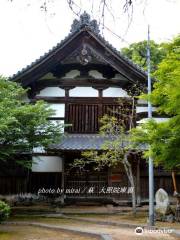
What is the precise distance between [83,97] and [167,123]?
11149 mm

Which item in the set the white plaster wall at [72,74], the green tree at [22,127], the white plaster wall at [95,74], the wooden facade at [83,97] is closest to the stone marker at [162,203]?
the wooden facade at [83,97]

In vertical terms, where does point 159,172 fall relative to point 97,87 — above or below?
below

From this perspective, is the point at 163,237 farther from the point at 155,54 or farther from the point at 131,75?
the point at 155,54

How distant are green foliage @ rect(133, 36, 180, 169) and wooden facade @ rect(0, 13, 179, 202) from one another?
899cm

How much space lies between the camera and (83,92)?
21.0 meters

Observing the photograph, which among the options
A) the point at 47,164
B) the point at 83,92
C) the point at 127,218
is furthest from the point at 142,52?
the point at 127,218

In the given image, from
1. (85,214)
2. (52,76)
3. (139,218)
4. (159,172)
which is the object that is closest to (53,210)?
(85,214)

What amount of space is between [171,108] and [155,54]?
2805cm

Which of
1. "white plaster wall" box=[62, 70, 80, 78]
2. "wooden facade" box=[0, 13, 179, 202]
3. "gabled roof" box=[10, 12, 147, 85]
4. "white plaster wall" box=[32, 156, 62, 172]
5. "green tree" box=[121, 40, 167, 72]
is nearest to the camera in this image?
"wooden facade" box=[0, 13, 179, 202]

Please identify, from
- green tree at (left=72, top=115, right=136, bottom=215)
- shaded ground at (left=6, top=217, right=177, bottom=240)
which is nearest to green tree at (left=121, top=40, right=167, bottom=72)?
green tree at (left=72, top=115, right=136, bottom=215)

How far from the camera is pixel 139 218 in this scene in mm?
16406

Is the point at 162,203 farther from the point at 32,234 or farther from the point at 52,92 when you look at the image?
the point at 52,92

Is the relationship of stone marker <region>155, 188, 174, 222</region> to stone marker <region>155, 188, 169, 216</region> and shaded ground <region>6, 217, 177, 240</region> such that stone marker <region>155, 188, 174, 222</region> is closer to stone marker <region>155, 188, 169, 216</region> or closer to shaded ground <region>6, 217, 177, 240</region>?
stone marker <region>155, 188, 169, 216</region>

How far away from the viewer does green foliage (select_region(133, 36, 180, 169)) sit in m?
9.51
